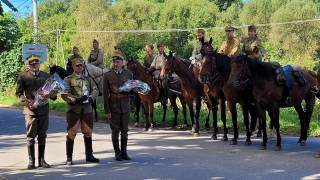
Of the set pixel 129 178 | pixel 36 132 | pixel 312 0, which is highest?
pixel 312 0

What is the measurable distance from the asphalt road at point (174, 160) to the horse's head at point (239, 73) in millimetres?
1624

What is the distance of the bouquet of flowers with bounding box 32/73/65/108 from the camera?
1081 cm

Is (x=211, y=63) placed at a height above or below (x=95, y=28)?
below

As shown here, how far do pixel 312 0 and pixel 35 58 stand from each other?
52.3 metres

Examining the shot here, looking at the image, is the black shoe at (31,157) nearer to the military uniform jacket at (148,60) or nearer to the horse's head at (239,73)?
the horse's head at (239,73)

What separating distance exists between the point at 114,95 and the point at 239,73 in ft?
9.90

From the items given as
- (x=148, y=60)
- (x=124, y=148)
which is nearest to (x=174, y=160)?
(x=124, y=148)

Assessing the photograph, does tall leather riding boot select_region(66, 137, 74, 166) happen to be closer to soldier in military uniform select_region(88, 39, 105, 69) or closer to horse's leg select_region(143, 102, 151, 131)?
horse's leg select_region(143, 102, 151, 131)

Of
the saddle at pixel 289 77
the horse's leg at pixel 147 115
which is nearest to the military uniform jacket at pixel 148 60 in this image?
the horse's leg at pixel 147 115

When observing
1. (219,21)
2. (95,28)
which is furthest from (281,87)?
(219,21)

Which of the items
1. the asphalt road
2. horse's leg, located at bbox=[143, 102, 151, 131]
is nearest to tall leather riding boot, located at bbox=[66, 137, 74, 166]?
the asphalt road

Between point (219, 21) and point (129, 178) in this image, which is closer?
point (129, 178)

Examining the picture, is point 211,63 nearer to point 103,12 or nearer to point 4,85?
point 4,85

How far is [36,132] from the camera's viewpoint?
11.1m
